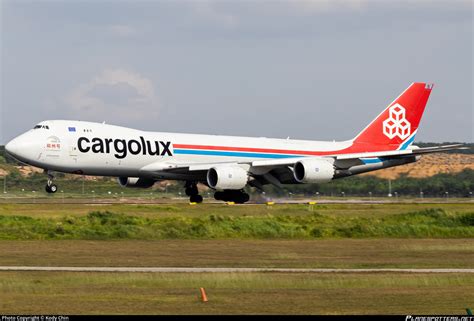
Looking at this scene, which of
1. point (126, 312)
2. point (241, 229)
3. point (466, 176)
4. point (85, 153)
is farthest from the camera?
point (466, 176)

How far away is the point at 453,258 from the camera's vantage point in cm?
3503

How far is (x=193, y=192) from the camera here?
66.1m

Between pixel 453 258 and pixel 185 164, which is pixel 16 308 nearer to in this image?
pixel 453 258

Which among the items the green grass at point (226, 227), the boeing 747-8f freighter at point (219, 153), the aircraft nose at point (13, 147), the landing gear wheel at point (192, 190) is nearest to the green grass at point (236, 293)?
the green grass at point (226, 227)

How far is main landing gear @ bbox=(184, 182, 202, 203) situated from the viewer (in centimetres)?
6531

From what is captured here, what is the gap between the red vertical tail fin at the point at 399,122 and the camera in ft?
236

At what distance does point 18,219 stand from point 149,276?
66.9 ft

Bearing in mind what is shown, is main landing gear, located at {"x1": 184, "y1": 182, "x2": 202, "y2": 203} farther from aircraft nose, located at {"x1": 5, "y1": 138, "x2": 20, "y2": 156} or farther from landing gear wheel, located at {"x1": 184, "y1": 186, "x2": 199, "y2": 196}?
aircraft nose, located at {"x1": 5, "y1": 138, "x2": 20, "y2": 156}

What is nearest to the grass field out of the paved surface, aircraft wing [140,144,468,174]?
the paved surface

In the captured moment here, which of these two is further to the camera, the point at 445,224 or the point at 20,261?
the point at 445,224

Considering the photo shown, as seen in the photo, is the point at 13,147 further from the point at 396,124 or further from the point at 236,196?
the point at 396,124

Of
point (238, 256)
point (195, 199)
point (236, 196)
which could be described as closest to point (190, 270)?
point (238, 256)

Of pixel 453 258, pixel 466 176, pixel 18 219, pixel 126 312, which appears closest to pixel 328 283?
pixel 126 312

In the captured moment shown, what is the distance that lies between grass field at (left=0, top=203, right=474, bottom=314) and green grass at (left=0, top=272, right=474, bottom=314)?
0.09 feet
